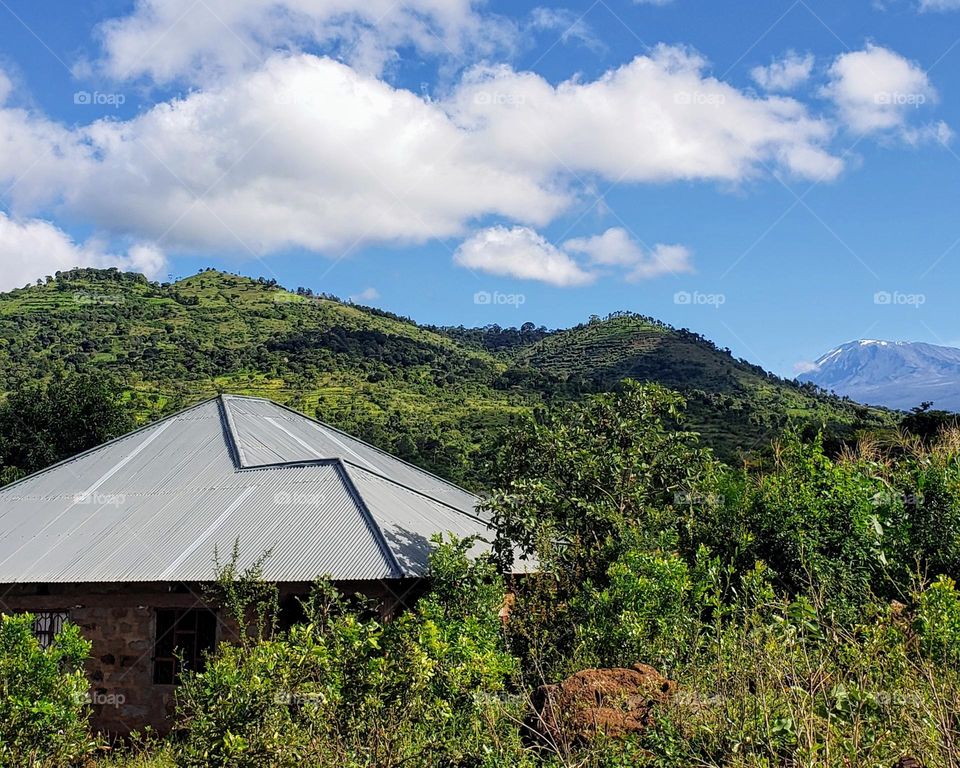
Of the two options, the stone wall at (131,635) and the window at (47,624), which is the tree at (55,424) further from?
the stone wall at (131,635)

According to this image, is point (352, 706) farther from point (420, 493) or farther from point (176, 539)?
point (420, 493)

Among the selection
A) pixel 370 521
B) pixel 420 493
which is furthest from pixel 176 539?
pixel 420 493

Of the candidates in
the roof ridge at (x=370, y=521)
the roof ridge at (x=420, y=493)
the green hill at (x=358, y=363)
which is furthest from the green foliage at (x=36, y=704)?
the green hill at (x=358, y=363)

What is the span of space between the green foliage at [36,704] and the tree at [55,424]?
27174mm

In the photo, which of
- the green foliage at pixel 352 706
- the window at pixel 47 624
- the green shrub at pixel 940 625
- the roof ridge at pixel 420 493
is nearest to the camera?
the green foliage at pixel 352 706

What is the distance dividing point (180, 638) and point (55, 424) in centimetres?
2266

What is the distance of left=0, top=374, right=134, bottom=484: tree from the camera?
3139 centimetres

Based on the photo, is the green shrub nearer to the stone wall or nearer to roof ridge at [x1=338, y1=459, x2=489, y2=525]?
the stone wall

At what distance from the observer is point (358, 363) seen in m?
65.8

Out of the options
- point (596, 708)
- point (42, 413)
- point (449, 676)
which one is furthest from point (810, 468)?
point (42, 413)

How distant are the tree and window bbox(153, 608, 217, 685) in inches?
857

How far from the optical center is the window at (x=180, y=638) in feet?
40.6

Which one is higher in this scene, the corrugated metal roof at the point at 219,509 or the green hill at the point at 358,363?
the green hill at the point at 358,363

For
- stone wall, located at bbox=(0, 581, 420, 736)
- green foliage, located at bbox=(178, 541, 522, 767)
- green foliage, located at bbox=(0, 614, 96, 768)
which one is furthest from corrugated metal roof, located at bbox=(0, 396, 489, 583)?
green foliage, located at bbox=(178, 541, 522, 767)
